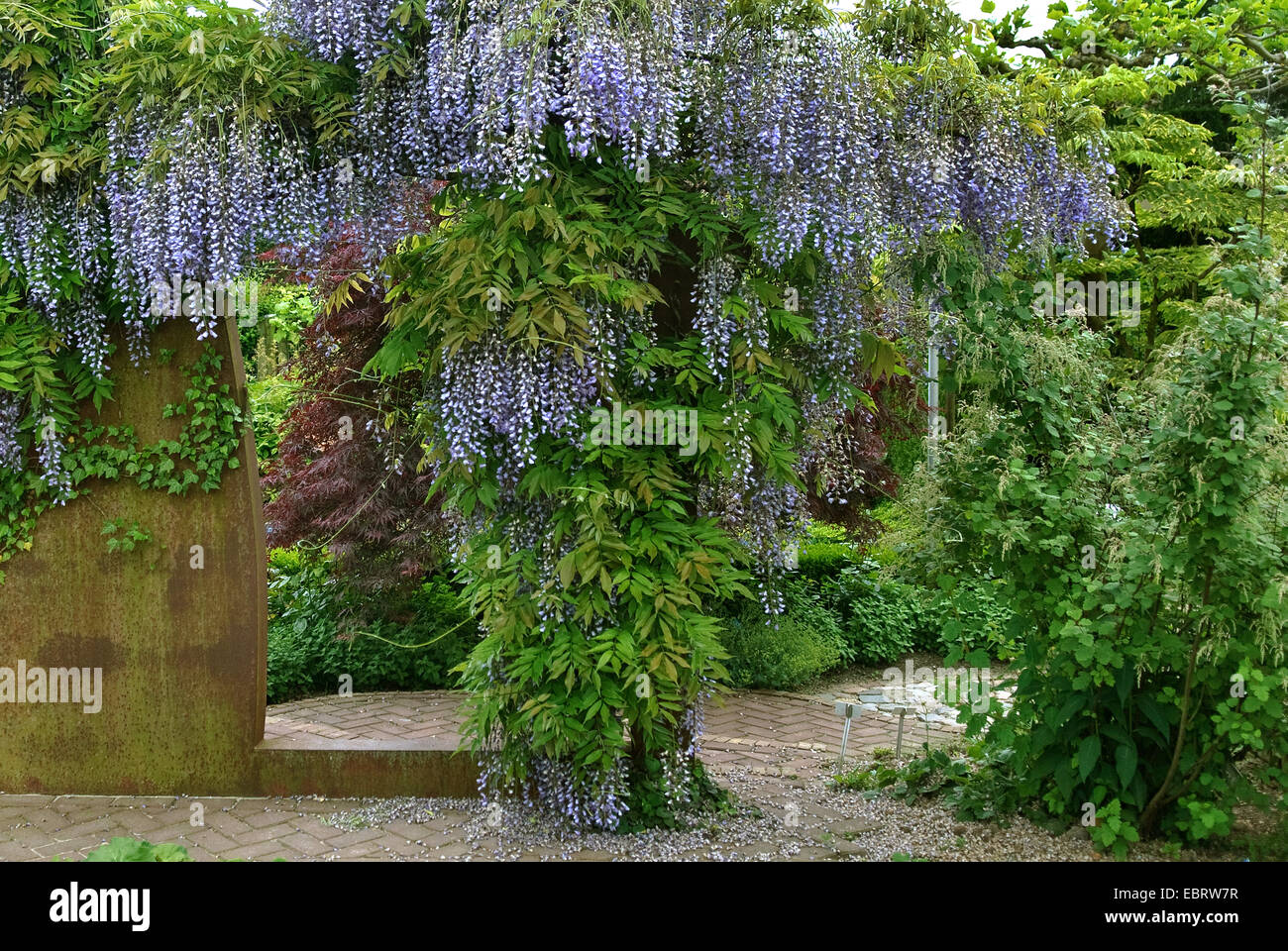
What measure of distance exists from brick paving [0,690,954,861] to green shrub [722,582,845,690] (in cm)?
105

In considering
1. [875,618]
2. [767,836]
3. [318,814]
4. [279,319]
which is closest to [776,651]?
[875,618]

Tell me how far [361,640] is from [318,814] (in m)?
3.16

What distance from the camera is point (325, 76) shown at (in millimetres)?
4625

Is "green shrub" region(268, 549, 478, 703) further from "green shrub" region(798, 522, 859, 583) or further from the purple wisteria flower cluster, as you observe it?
the purple wisteria flower cluster

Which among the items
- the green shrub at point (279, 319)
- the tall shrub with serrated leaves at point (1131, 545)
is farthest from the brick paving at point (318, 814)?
the green shrub at point (279, 319)

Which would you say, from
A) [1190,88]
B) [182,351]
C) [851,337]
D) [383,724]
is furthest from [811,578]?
[1190,88]

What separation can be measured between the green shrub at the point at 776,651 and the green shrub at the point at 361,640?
81.6 inches

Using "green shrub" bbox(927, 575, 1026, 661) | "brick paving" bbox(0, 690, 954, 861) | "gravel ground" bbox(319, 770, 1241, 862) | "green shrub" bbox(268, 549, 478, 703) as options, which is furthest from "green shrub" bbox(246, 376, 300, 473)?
"green shrub" bbox(927, 575, 1026, 661)

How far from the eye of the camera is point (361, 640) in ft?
26.9

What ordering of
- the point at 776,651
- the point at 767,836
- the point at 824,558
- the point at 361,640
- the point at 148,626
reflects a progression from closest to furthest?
the point at 767,836
the point at 148,626
the point at 361,640
the point at 776,651
the point at 824,558

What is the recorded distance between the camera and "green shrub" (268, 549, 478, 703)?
801 cm

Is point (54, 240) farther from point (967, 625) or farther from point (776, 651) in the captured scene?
point (776, 651)

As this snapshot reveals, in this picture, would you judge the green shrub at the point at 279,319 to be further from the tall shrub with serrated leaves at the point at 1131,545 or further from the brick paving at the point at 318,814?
the tall shrub with serrated leaves at the point at 1131,545
